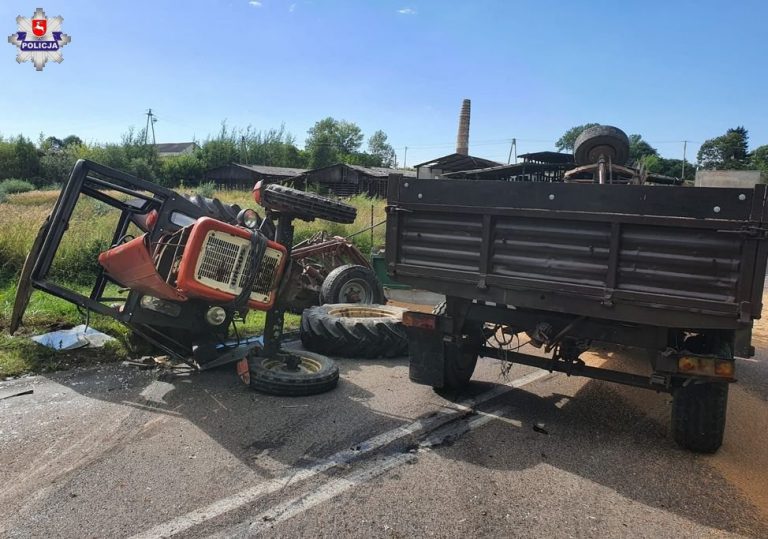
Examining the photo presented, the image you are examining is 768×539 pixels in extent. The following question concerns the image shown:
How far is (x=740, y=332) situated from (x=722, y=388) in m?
0.45

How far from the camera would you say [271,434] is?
4.16 metres

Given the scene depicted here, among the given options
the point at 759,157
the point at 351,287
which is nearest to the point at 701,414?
the point at 351,287

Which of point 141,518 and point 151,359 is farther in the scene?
point 151,359

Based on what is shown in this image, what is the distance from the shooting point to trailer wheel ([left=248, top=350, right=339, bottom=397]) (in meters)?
4.99

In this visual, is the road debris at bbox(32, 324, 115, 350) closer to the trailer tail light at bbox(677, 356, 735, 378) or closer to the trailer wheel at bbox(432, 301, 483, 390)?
the trailer wheel at bbox(432, 301, 483, 390)

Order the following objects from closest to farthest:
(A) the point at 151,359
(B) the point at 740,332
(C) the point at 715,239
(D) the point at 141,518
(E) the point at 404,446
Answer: (D) the point at 141,518
(C) the point at 715,239
(B) the point at 740,332
(E) the point at 404,446
(A) the point at 151,359

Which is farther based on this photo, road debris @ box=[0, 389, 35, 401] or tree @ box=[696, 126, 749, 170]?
tree @ box=[696, 126, 749, 170]

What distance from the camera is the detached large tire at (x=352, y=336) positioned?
6.54 metres

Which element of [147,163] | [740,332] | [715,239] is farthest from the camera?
[147,163]

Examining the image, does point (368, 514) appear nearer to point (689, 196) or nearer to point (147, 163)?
point (689, 196)

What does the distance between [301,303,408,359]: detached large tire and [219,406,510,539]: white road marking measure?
2263mm

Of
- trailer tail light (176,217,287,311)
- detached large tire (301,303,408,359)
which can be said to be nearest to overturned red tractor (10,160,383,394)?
trailer tail light (176,217,287,311)

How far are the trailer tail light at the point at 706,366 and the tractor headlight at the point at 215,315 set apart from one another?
13.3ft

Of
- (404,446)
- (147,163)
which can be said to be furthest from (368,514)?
(147,163)
